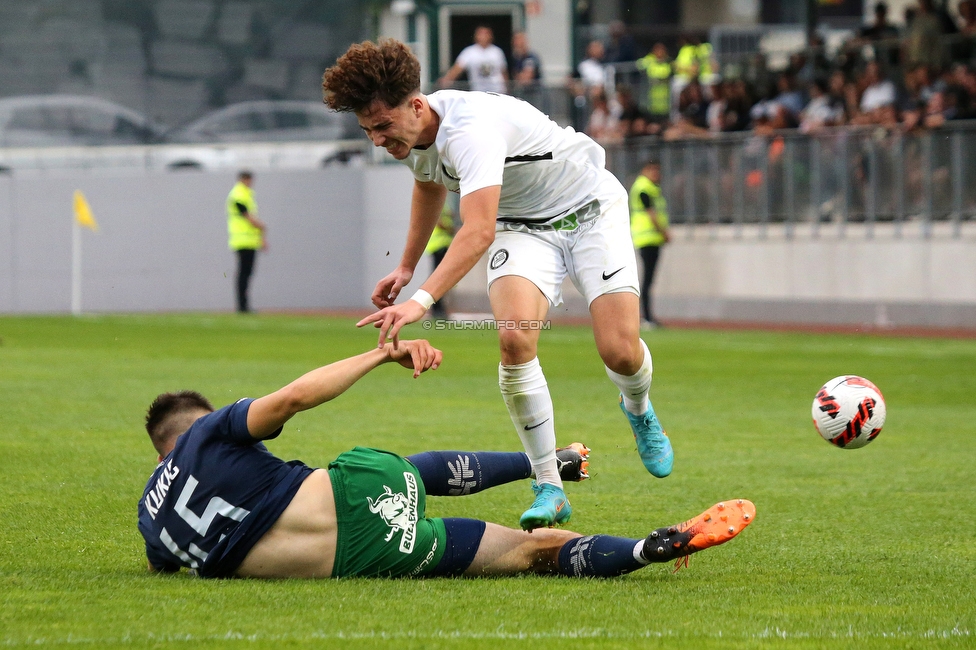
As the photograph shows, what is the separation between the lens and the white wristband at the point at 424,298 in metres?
4.91

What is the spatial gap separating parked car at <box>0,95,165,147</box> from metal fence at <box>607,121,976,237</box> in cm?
956

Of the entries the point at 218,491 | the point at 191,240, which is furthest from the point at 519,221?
the point at 191,240

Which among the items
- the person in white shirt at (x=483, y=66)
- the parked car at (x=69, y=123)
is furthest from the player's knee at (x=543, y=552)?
the parked car at (x=69, y=123)

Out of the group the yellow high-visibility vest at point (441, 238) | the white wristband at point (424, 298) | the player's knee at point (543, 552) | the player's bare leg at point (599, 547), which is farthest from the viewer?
the yellow high-visibility vest at point (441, 238)

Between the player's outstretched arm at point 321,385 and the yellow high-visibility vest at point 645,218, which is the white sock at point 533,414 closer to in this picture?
the player's outstretched arm at point 321,385

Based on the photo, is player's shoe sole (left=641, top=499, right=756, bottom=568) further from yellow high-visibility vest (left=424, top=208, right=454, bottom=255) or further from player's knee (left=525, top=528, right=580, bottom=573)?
yellow high-visibility vest (left=424, top=208, right=454, bottom=255)

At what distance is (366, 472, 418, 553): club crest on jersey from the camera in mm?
4809

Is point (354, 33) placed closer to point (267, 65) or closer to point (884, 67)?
point (267, 65)

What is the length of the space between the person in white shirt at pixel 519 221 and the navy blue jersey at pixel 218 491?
0.79 meters

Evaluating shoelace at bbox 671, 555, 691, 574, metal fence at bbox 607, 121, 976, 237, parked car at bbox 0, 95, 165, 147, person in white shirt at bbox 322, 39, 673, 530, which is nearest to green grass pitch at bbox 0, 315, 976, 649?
shoelace at bbox 671, 555, 691, 574

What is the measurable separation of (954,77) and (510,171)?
14946mm

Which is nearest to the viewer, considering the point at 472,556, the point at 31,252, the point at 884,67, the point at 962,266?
the point at 472,556

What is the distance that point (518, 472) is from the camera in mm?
5645

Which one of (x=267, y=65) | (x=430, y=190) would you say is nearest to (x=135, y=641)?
(x=430, y=190)
